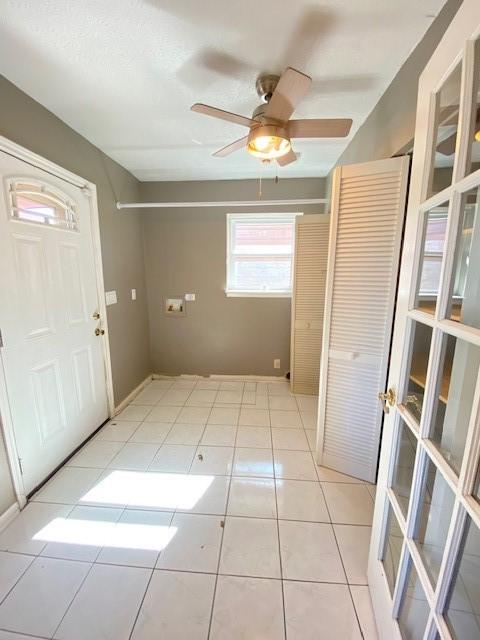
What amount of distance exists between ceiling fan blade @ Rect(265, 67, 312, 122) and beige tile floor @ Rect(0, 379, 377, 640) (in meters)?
2.25

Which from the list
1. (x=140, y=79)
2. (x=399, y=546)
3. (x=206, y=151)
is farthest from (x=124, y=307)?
(x=399, y=546)

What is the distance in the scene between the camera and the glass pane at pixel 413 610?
0.83 m

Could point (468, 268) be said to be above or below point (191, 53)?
below

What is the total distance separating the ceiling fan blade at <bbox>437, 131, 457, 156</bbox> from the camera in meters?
0.75

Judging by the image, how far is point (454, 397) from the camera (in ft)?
2.56

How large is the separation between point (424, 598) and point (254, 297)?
2830 millimetres

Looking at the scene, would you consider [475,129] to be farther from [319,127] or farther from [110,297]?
[110,297]


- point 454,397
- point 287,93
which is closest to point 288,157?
point 287,93

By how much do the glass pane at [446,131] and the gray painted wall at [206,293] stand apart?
2.50 meters

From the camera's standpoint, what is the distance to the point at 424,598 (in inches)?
32.4

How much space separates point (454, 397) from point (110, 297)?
2.72 m

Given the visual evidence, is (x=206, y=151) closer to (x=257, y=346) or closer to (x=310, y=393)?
(x=257, y=346)

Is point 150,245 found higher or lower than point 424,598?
higher

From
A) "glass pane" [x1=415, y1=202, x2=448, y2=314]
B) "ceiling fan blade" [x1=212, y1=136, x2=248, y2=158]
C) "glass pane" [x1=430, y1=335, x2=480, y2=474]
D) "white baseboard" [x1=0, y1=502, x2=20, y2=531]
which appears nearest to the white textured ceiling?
"ceiling fan blade" [x1=212, y1=136, x2=248, y2=158]
